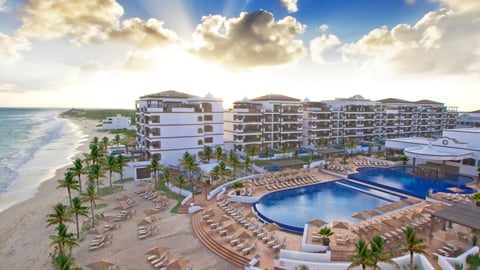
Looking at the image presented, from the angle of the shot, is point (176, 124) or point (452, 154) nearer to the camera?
point (452, 154)

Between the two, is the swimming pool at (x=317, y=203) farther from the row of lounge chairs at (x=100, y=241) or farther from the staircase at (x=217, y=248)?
the row of lounge chairs at (x=100, y=241)

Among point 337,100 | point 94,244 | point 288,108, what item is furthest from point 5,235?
point 337,100

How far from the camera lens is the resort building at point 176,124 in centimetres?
4241

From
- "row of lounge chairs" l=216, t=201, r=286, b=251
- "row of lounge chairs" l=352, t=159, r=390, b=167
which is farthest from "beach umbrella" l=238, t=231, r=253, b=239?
"row of lounge chairs" l=352, t=159, r=390, b=167

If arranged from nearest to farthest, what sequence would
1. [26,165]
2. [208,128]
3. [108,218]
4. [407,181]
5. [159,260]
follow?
[159,260] → [108,218] → [407,181] → [208,128] → [26,165]

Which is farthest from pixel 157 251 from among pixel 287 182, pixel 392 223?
pixel 287 182

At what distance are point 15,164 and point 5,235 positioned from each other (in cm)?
3635

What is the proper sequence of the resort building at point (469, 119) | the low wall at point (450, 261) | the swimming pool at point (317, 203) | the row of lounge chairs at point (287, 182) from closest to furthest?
the low wall at point (450, 261), the swimming pool at point (317, 203), the row of lounge chairs at point (287, 182), the resort building at point (469, 119)

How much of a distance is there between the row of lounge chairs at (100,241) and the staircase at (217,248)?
7.09 m

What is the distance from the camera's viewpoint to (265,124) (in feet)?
178

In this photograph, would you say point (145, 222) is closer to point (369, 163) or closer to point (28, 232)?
point (28, 232)

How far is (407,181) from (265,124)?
90.3ft

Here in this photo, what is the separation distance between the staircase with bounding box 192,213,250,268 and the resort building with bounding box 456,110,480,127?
93140mm

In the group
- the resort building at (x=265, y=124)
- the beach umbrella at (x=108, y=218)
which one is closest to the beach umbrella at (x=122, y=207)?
the beach umbrella at (x=108, y=218)
